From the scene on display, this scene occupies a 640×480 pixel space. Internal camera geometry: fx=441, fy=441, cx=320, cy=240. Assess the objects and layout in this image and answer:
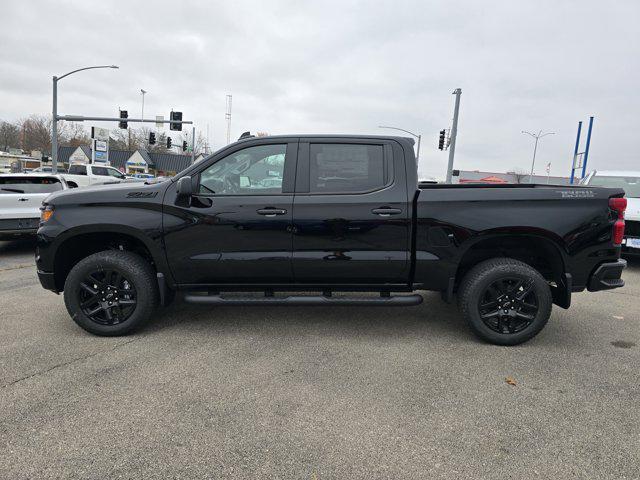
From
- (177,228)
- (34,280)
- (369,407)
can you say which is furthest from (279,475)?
(34,280)

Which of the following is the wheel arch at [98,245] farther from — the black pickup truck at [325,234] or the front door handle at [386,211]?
the front door handle at [386,211]

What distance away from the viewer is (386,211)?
3918mm

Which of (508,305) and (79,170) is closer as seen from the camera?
(508,305)

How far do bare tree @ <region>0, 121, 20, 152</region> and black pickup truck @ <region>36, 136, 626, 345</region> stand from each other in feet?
346

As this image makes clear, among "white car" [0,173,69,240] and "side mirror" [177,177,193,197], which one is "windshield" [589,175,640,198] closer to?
"side mirror" [177,177,193,197]

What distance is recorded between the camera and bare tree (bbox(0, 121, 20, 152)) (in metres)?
89.1

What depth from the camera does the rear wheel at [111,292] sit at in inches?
157

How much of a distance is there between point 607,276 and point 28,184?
9338 mm

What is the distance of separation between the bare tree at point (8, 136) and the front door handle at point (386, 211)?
350ft

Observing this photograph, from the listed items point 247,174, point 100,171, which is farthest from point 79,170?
point 247,174

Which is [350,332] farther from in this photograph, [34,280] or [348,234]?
[34,280]

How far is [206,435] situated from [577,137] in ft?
99.5

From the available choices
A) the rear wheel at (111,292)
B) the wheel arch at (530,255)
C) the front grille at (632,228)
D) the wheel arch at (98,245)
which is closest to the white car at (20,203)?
the wheel arch at (98,245)

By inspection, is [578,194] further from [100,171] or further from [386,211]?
[100,171]
